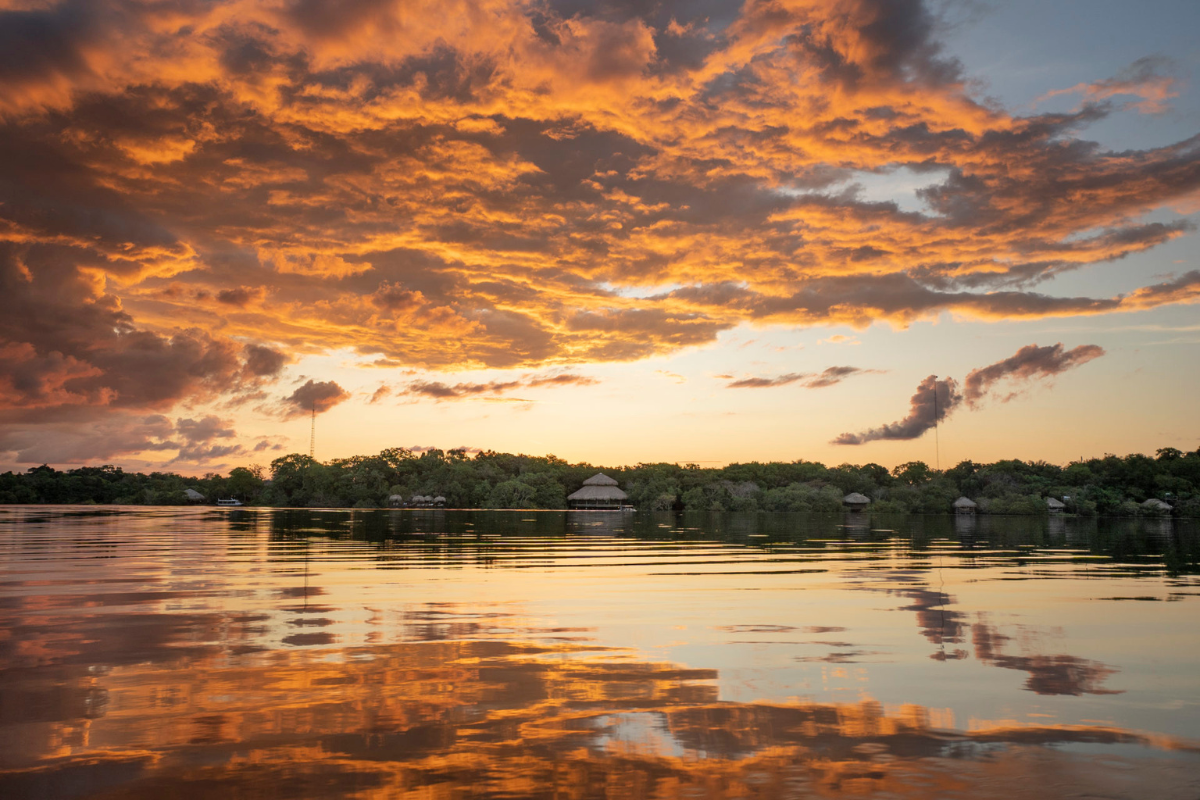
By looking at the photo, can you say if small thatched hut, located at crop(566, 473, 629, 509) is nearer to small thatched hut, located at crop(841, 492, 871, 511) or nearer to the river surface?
small thatched hut, located at crop(841, 492, 871, 511)

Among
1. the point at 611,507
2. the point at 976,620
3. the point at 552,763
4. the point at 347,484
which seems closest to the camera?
the point at 552,763

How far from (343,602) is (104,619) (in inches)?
141

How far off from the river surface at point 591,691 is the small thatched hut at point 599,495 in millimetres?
102190

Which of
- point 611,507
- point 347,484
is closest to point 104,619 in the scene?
point 611,507

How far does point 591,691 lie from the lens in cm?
734

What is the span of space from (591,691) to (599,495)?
111163mm

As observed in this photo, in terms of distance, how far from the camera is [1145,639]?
10430mm

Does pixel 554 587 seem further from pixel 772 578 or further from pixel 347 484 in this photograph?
pixel 347 484

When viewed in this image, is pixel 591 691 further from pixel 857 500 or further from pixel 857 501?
pixel 857 501

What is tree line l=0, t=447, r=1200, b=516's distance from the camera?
335ft

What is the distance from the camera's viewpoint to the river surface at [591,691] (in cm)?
510

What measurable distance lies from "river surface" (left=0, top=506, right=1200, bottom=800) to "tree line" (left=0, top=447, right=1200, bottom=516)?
98.0 m

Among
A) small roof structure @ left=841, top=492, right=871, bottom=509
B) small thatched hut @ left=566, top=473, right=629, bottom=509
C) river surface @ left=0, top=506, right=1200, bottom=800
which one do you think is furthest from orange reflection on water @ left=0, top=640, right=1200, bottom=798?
small roof structure @ left=841, top=492, right=871, bottom=509

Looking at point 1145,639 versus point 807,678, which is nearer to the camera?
point 807,678
